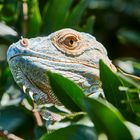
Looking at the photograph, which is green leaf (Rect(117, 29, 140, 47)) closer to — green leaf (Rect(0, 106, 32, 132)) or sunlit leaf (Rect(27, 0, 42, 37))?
sunlit leaf (Rect(27, 0, 42, 37))

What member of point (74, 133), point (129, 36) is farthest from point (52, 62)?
point (129, 36)

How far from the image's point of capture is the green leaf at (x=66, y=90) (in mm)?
2807

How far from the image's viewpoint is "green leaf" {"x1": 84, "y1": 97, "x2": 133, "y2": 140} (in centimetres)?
260

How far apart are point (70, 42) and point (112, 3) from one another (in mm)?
3676

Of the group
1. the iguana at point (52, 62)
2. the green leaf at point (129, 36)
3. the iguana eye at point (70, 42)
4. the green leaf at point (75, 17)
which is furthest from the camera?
the green leaf at point (129, 36)

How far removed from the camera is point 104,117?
2.60 metres

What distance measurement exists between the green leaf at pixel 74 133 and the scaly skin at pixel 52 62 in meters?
1.35

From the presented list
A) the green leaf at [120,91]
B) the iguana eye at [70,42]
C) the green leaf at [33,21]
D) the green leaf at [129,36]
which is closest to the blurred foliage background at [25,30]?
the green leaf at [33,21]

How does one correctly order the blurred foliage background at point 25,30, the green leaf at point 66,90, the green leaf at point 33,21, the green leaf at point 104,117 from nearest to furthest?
1. the green leaf at point 104,117
2. the green leaf at point 66,90
3. the blurred foliage background at point 25,30
4. the green leaf at point 33,21

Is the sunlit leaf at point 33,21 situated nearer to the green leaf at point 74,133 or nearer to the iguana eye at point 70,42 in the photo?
the iguana eye at point 70,42

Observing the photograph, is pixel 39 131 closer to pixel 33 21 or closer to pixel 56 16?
pixel 33 21

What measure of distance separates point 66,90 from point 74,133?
0.77 ft

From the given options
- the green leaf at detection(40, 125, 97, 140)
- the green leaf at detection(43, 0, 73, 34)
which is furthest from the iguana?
the green leaf at detection(40, 125, 97, 140)

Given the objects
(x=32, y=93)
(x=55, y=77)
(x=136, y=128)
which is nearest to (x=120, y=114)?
(x=136, y=128)
